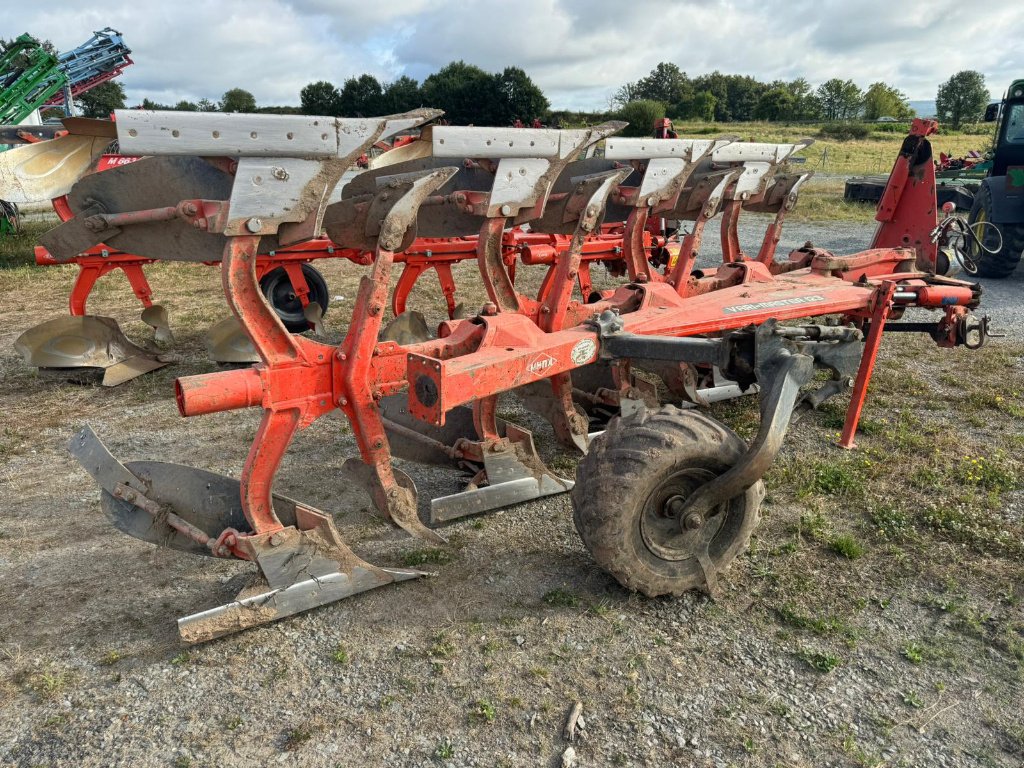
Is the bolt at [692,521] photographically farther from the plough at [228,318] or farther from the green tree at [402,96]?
the green tree at [402,96]

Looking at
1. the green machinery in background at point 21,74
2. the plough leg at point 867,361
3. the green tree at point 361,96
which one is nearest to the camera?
the plough leg at point 867,361

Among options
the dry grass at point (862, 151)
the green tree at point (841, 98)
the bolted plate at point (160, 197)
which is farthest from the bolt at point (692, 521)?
the green tree at point (841, 98)

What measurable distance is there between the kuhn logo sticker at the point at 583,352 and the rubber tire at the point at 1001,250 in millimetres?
8337

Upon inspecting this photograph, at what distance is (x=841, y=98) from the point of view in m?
71.6

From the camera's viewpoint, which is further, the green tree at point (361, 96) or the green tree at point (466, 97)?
the green tree at point (361, 96)

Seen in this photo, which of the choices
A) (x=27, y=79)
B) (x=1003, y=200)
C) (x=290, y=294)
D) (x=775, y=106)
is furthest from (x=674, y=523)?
(x=775, y=106)

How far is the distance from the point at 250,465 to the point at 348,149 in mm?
1184

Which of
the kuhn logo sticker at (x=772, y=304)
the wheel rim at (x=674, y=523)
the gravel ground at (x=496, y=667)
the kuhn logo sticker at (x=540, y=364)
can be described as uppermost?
the kuhn logo sticker at (x=772, y=304)

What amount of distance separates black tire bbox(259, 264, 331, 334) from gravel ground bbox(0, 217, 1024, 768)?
3.67 m

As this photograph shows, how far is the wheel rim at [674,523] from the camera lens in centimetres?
281

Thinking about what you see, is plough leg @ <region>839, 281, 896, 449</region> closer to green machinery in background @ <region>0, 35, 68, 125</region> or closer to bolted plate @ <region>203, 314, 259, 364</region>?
bolted plate @ <region>203, 314, 259, 364</region>

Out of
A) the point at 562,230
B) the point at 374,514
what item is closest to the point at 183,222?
the point at 374,514

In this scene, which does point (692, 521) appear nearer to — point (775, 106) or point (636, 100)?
point (636, 100)

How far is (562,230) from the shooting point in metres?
4.51
